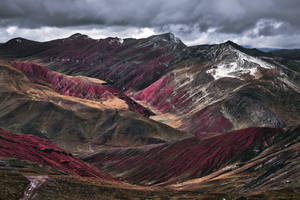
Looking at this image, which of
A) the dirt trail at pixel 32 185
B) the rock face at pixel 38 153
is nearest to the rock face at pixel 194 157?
the rock face at pixel 38 153

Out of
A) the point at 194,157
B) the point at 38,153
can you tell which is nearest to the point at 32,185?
the point at 38,153

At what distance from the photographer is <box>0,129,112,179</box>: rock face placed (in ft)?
304

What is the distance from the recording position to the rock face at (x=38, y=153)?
9275 centimetres

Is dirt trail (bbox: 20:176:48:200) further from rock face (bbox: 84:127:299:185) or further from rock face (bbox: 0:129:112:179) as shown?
rock face (bbox: 84:127:299:185)

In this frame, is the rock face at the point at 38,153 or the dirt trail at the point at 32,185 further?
the rock face at the point at 38,153

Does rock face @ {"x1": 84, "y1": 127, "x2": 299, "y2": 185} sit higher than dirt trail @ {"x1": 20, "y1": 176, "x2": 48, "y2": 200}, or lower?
lower

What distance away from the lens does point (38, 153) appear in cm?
10088

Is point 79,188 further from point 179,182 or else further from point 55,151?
point 179,182

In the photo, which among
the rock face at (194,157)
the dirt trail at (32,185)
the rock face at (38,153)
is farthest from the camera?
the rock face at (194,157)

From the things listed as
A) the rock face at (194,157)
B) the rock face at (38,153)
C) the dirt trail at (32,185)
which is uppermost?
the dirt trail at (32,185)

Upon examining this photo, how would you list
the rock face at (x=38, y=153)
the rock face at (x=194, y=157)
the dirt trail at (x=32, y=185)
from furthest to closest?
the rock face at (x=194, y=157) < the rock face at (x=38, y=153) < the dirt trail at (x=32, y=185)

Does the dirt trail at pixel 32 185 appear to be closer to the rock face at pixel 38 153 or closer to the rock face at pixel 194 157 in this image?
the rock face at pixel 38 153

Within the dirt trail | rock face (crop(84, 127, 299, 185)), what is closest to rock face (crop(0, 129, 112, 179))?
the dirt trail

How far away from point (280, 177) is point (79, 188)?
38232mm
